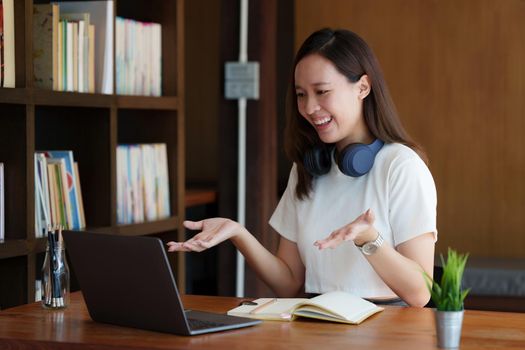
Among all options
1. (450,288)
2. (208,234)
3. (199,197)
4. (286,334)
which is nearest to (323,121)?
(208,234)

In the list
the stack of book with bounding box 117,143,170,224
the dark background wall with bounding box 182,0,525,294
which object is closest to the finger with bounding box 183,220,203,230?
the stack of book with bounding box 117,143,170,224

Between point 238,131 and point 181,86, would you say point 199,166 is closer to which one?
point 238,131

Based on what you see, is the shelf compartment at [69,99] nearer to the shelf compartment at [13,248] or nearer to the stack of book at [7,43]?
the stack of book at [7,43]

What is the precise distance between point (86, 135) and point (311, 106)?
1.25 meters

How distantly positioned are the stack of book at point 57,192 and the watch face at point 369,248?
1310 millimetres

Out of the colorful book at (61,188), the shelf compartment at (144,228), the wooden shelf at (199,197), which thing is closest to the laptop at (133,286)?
the colorful book at (61,188)

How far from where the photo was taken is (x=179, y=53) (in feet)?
13.8

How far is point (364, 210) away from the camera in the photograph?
281cm

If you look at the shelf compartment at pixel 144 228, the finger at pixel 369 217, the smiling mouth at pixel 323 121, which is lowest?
the shelf compartment at pixel 144 228

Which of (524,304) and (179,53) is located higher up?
(179,53)

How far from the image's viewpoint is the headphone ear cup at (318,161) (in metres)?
2.89

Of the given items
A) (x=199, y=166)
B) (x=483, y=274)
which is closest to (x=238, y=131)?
(x=199, y=166)

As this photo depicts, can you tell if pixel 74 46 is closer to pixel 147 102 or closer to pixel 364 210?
pixel 147 102

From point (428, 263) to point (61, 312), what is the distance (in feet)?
3.19
